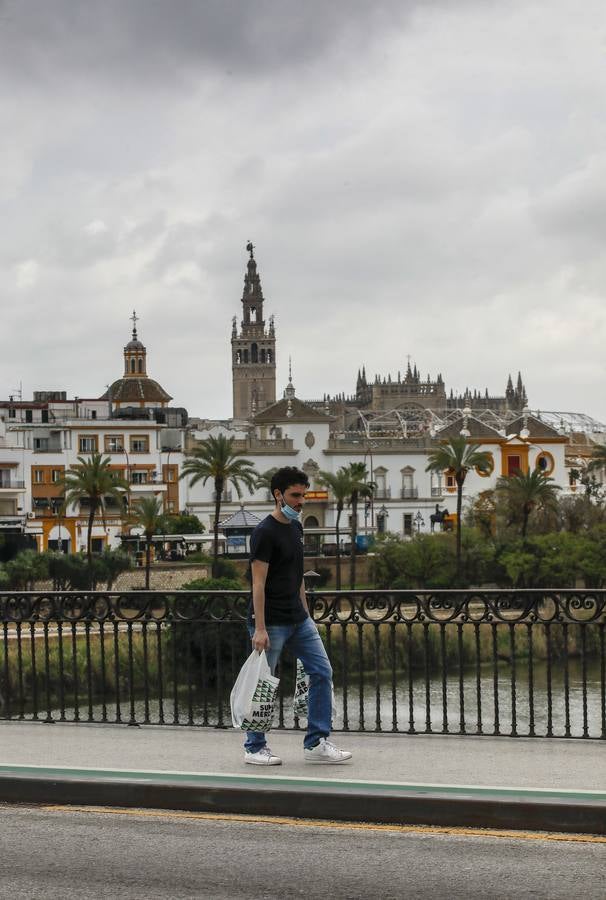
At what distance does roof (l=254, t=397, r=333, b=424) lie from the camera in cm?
9494

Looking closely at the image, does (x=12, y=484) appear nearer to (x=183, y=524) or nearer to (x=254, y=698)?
(x=183, y=524)

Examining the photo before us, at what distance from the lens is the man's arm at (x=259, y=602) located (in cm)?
863

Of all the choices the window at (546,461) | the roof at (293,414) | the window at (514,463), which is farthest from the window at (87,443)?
the window at (546,461)

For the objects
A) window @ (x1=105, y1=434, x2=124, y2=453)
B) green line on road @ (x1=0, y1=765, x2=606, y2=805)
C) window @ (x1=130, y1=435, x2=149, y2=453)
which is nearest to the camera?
green line on road @ (x1=0, y1=765, x2=606, y2=805)

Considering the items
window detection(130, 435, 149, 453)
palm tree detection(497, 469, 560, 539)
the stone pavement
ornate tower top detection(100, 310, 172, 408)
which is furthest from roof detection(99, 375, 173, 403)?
the stone pavement

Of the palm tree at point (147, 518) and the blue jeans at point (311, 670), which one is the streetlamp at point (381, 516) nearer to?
the palm tree at point (147, 518)

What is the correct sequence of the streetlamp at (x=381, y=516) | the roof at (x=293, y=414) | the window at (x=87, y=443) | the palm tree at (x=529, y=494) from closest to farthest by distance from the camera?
the palm tree at (x=529, y=494) < the window at (x=87, y=443) < the streetlamp at (x=381, y=516) < the roof at (x=293, y=414)

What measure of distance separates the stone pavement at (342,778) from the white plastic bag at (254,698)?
27cm

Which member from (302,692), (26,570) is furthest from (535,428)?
(302,692)

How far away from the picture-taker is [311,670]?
8930mm

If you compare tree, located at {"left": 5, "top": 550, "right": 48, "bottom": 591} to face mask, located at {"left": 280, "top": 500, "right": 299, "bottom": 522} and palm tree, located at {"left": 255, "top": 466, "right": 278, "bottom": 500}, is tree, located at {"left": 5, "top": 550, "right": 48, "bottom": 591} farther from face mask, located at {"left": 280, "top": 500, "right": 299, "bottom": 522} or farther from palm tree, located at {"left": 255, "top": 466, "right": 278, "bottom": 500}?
face mask, located at {"left": 280, "top": 500, "right": 299, "bottom": 522}

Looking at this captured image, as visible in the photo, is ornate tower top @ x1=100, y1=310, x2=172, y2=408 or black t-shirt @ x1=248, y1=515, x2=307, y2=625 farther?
ornate tower top @ x1=100, y1=310, x2=172, y2=408

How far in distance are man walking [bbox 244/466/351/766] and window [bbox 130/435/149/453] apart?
240ft

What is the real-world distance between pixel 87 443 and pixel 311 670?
72.3 meters
